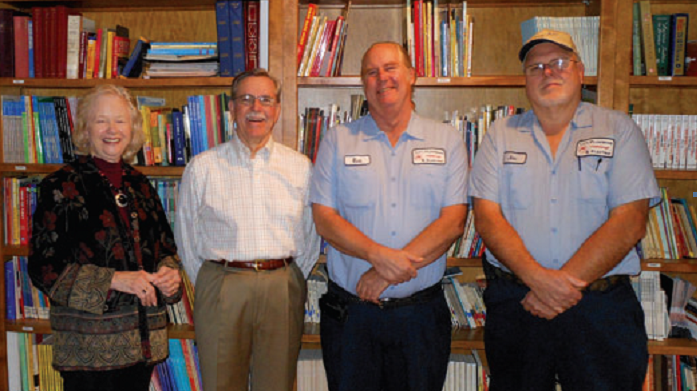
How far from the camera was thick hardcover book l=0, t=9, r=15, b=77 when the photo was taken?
2.86m

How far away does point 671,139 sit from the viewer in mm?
2680

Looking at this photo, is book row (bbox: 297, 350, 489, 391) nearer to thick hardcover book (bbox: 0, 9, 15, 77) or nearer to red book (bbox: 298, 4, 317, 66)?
red book (bbox: 298, 4, 317, 66)

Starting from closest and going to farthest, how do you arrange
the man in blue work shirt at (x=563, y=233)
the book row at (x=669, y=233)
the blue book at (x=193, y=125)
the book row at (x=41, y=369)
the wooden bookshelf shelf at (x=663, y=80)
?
the man in blue work shirt at (x=563, y=233), the wooden bookshelf shelf at (x=663, y=80), the book row at (x=669, y=233), the blue book at (x=193, y=125), the book row at (x=41, y=369)

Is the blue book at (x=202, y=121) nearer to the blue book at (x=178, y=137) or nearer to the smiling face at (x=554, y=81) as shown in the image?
the blue book at (x=178, y=137)

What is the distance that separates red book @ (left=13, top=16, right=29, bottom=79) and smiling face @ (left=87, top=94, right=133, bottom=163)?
1.08 metres

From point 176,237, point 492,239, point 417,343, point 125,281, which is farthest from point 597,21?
point 125,281

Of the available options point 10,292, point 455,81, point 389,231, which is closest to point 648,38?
point 455,81

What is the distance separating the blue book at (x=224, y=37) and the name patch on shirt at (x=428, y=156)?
1127mm

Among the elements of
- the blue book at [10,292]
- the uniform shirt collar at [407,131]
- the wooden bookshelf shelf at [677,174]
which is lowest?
the blue book at [10,292]

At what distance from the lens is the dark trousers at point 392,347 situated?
211cm

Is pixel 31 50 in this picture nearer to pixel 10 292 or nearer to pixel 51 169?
pixel 51 169

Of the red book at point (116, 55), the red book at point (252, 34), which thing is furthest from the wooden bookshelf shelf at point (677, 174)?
the red book at point (116, 55)

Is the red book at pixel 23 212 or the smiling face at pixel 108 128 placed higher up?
the smiling face at pixel 108 128

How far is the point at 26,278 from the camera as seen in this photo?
299cm
